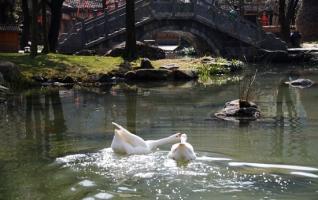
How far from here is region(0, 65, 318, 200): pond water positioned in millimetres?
9398

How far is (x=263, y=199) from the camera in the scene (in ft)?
28.6

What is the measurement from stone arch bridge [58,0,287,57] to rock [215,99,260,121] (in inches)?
988

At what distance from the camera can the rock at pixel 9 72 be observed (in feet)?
83.9

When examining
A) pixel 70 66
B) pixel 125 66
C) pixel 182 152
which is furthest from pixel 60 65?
pixel 182 152

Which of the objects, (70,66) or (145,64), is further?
(145,64)

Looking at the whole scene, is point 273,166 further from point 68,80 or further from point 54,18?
point 54,18

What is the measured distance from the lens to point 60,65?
97.2 feet

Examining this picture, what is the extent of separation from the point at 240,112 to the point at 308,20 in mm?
43239

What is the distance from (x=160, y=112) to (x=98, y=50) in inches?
918

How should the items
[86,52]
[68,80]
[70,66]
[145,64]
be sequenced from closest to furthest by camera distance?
[68,80]
[70,66]
[145,64]
[86,52]

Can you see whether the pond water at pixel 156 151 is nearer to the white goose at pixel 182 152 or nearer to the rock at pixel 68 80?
the white goose at pixel 182 152

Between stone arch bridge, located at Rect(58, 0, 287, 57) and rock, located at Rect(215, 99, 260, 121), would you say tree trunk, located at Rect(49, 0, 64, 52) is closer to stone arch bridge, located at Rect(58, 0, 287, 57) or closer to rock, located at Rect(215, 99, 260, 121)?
stone arch bridge, located at Rect(58, 0, 287, 57)

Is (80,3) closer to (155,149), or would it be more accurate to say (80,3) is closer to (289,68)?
(289,68)

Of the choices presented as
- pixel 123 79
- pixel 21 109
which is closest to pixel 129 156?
pixel 21 109
